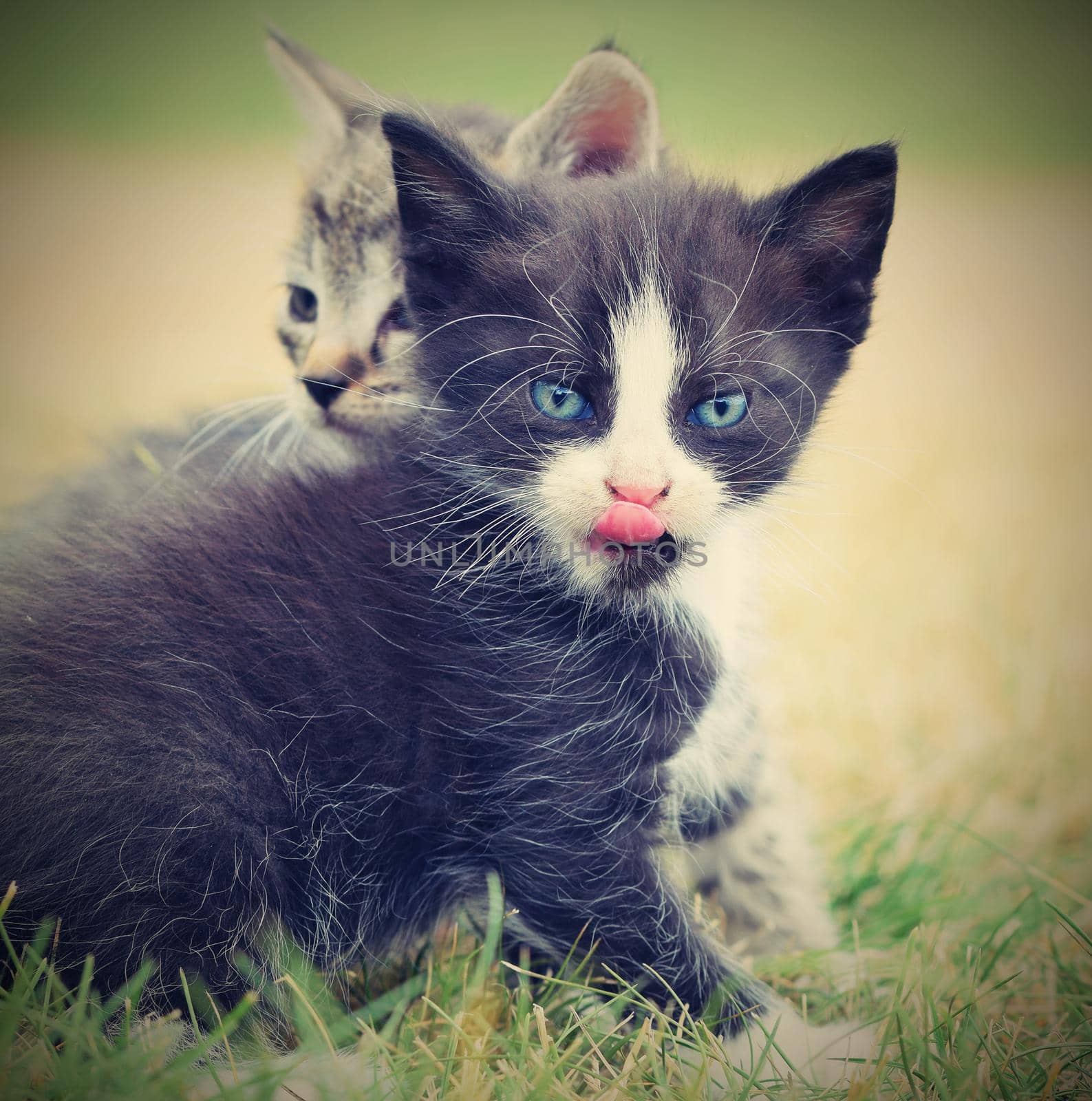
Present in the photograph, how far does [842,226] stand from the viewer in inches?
54.4

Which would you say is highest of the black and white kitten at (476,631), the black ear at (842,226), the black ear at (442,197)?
the black ear at (842,226)

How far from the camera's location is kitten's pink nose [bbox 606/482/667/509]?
3.94ft

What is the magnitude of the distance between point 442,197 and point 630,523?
53 cm

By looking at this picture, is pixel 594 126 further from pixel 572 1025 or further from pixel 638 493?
pixel 572 1025

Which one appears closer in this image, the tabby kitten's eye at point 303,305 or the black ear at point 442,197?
the black ear at point 442,197

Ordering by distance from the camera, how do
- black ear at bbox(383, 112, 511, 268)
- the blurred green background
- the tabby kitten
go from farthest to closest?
the blurred green background < the tabby kitten < black ear at bbox(383, 112, 511, 268)

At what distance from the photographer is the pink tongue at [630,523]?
121 cm

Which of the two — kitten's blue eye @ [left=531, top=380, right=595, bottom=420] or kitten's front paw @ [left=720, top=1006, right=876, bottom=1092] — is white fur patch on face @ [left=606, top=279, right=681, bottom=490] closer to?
kitten's blue eye @ [left=531, top=380, right=595, bottom=420]

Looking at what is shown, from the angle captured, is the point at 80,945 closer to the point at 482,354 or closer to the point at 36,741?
the point at 36,741

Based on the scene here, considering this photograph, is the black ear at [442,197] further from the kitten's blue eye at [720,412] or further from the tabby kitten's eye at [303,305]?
the tabby kitten's eye at [303,305]

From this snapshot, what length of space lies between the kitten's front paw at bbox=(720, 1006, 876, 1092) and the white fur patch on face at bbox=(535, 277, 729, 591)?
2.17 ft

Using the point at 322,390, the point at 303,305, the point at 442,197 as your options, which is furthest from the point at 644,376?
the point at 303,305

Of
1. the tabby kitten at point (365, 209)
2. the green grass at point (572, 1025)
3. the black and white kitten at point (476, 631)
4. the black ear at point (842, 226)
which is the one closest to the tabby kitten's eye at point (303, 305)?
the tabby kitten at point (365, 209)

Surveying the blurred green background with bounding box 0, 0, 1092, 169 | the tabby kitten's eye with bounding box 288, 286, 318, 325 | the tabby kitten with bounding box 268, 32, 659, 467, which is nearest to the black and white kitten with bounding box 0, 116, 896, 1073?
the tabby kitten with bounding box 268, 32, 659, 467
